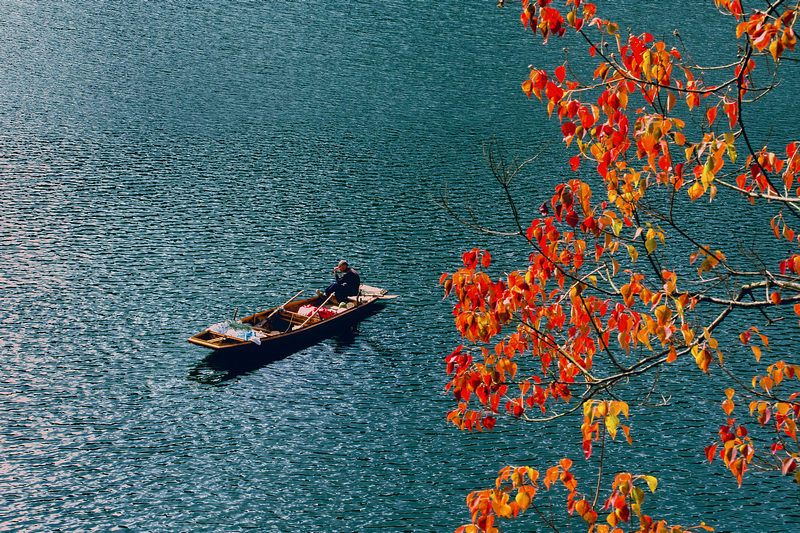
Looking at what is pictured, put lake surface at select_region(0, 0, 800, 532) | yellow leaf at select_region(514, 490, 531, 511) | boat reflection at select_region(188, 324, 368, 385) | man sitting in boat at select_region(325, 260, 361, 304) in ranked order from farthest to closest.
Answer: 1. man sitting in boat at select_region(325, 260, 361, 304)
2. boat reflection at select_region(188, 324, 368, 385)
3. lake surface at select_region(0, 0, 800, 532)
4. yellow leaf at select_region(514, 490, 531, 511)

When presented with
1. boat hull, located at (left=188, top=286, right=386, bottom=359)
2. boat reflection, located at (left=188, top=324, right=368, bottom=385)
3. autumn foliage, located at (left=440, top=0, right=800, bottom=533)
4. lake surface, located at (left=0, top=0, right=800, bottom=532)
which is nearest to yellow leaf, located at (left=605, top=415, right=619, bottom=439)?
autumn foliage, located at (left=440, top=0, right=800, bottom=533)

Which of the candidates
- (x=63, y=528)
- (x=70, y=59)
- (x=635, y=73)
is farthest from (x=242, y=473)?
(x=70, y=59)

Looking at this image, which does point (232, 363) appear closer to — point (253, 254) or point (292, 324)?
point (292, 324)

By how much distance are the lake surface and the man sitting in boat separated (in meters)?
1.38

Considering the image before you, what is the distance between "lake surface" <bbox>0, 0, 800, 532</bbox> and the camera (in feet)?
71.1

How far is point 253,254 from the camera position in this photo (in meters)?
36.1

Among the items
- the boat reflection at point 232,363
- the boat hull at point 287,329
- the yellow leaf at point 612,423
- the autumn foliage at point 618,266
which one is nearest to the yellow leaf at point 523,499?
the autumn foliage at point 618,266

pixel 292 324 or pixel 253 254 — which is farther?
pixel 253 254

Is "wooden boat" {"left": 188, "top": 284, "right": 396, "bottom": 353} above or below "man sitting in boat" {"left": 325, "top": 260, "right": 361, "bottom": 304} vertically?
below

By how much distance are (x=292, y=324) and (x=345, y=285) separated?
8.71 ft

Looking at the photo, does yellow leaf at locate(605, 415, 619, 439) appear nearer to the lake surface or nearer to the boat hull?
the lake surface

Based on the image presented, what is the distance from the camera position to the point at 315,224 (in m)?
39.1

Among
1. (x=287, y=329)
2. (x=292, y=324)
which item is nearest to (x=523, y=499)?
(x=287, y=329)

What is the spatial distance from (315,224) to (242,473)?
18535 mm
